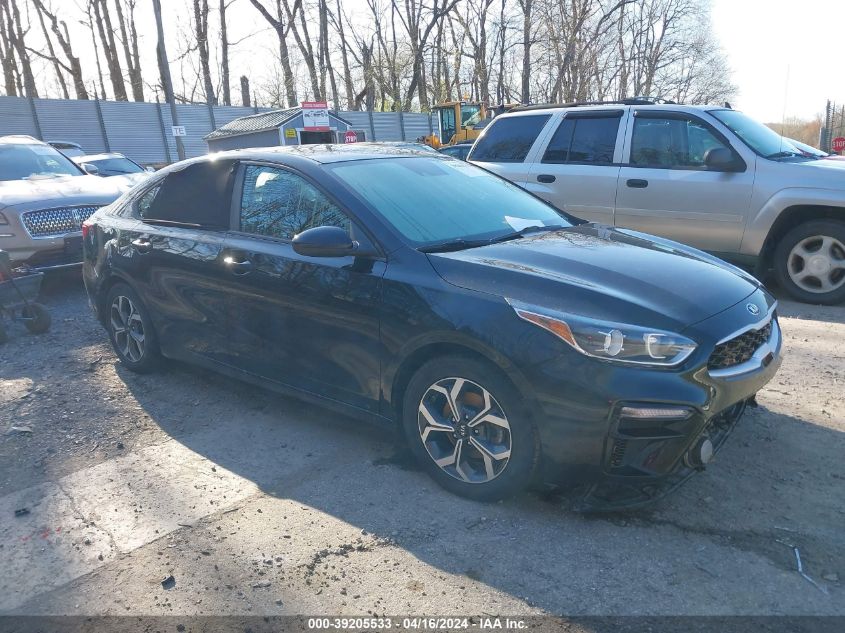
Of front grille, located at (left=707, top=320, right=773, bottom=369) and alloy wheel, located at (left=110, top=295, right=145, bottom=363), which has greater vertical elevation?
front grille, located at (left=707, top=320, right=773, bottom=369)

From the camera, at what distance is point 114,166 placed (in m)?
14.5

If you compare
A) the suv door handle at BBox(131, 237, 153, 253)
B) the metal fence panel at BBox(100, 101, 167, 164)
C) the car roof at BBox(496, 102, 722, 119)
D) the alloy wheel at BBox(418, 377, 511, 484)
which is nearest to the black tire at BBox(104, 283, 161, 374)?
the suv door handle at BBox(131, 237, 153, 253)

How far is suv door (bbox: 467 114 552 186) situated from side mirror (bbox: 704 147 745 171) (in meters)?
1.90

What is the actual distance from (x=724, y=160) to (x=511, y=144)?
2421 mm

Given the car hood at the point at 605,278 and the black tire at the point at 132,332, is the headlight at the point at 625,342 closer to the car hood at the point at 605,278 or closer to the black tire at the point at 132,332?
the car hood at the point at 605,278

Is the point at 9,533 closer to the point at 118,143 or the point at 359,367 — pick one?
the point at 359,367

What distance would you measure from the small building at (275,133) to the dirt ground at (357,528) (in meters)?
18.3

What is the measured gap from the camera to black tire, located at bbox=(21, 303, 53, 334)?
6180 millimetres

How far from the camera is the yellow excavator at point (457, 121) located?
25.9m

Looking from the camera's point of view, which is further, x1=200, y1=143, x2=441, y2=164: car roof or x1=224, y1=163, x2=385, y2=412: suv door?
x1=200, y1=143, x2=441, y2=164: car roof

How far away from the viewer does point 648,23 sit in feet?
138

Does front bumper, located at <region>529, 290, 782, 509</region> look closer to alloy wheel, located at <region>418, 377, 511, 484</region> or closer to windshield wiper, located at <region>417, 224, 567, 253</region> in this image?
alloy wheel, located at <region>418, 377, 511, 484</region>

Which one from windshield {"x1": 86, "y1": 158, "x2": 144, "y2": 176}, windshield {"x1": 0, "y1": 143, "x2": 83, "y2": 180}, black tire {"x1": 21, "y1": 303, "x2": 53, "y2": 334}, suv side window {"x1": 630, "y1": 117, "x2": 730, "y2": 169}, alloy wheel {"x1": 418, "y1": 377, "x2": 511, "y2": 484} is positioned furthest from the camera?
windshield {"x1": 86, "y1": 158, "x2": 144, "y2": 176}

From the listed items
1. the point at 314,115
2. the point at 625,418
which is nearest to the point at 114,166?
the point at 314,115
